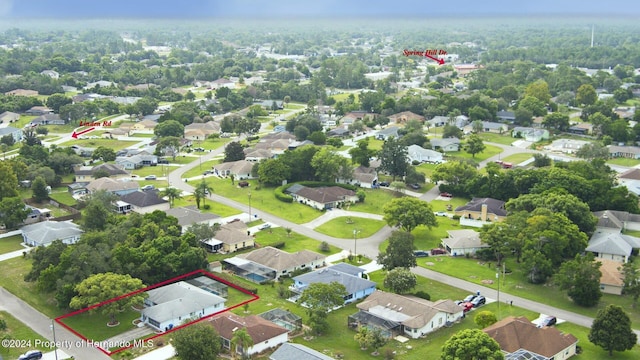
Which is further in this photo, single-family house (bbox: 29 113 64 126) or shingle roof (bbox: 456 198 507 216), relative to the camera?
single-family house (bbox: 29 113 64 126)

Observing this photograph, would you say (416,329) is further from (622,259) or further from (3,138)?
(3,138)

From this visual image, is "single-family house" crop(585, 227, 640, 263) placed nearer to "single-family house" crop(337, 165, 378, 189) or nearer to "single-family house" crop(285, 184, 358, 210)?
"single-family house" crop(285, 184, 358, 210)

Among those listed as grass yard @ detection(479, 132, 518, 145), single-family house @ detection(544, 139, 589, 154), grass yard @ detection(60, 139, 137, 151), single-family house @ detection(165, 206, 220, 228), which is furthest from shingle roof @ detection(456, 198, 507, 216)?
grass yard @ detection(60, 139, 137, 151)

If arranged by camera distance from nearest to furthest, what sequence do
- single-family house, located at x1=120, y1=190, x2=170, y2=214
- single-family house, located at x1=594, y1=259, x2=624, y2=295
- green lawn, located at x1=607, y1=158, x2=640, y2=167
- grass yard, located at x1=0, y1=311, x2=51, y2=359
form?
grass yard, located at x1=0, y1=311, x2=51, y2=359 < single-family house, located at x1=594, y1=259, x2=624, y2=295 < single-family house, located at x1=120, y1=190, x2=170, y2=214 < green lawn, located at x1=607, y1=158, x2=640, y2=167

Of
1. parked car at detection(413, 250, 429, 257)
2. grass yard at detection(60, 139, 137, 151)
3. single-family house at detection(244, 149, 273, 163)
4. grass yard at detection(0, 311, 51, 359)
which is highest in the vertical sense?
grass yard at detection(0, 311, 51, 359)

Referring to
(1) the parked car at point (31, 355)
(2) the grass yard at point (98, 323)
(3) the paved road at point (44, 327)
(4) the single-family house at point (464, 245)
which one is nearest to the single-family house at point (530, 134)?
(4) the single-family house at point (464, 245)
